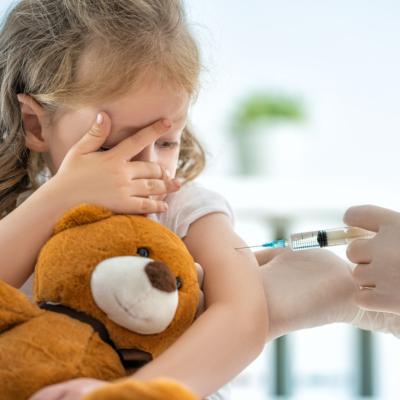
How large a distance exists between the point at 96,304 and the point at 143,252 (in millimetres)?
74

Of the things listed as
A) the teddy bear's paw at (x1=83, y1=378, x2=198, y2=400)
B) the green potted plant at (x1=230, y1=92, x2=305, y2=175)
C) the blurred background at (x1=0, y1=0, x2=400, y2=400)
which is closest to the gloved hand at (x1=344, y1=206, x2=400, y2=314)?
the teddy bear's paw at (x1=83, y1=378, x2=198, y2=400)

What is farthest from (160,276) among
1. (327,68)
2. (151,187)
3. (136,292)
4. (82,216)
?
(327,68)

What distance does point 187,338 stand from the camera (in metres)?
0.75

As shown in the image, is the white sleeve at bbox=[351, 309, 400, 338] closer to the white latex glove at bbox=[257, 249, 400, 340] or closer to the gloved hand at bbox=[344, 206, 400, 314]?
the white latex glove at bbox=[257, 249, 400, 340]

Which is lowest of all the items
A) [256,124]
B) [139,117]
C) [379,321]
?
[379,321]

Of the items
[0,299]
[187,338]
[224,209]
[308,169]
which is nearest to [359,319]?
[224,209]

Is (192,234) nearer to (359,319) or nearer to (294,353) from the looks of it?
(359,319)

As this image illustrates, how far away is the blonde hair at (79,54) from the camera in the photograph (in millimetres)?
967

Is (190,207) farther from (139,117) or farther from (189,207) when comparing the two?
(139,117)

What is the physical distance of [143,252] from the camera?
75cm

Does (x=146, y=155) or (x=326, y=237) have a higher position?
(x=146, y=155)

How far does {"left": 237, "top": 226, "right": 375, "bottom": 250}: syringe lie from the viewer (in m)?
0.99

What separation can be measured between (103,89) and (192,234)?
240 millimetres

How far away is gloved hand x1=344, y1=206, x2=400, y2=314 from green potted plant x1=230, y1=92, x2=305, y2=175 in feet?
6.78
